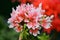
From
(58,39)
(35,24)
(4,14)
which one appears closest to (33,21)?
(35,24)

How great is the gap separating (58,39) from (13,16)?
2276 mm

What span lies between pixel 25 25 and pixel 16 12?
12 centimetres

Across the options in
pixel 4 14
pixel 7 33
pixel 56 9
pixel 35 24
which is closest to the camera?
pixel 35 24

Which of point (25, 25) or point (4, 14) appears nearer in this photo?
point (25, 25)

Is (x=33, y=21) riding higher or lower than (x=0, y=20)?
lower

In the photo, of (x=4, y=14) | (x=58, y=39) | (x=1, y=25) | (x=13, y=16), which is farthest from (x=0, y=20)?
(x=13, y=16)

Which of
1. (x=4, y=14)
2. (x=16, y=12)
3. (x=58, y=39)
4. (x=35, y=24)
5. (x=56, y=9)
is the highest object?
(x=4, y=14)

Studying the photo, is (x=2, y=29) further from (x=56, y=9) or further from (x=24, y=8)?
(x=24, y=8)

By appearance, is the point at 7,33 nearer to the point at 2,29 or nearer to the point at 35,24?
the point at 2,29

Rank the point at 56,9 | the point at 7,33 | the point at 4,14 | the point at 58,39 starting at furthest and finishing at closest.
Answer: the point at 4,14
the point at 58,39
the point at 7,33
the point at 56,9

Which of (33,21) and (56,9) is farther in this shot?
(56,9)

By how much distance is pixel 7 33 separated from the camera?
361 centimetres

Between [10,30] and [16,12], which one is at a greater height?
[10,30]

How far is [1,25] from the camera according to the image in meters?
3.66
